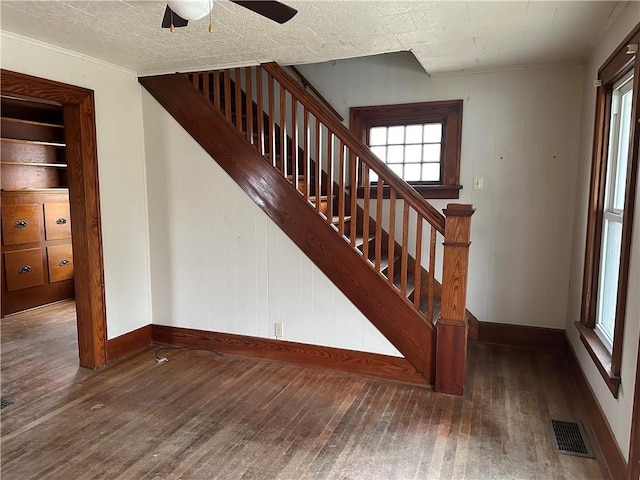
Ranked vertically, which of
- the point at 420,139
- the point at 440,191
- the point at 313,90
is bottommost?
the point at 440,191

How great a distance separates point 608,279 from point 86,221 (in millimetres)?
3354

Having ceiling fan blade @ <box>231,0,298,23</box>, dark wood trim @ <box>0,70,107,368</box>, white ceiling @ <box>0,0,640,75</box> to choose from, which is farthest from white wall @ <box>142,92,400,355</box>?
ceiling fan blade @ <box>231,0,298,23</box>

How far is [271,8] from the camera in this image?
5.57 ft

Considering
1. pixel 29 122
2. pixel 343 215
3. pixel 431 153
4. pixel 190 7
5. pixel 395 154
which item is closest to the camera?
pixel 190 7

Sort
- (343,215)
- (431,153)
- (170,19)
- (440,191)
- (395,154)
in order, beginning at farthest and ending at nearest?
1. (395,154)
2. (431,153)
3. (440,191)
4. (343,215)
5. (170,19)

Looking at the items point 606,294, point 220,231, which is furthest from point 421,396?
point 220,231

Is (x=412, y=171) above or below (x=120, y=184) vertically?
above

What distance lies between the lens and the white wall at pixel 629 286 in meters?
1.80

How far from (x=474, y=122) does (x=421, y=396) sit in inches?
85.9

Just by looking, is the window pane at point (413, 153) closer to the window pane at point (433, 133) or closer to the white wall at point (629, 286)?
the window pane at point (433, 133)

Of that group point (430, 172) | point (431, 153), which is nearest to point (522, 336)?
point (430, 172)

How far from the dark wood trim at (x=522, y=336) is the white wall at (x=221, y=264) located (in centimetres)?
114

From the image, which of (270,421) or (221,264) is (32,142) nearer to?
(221,264)

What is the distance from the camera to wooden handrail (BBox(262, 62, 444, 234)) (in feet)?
8.84
